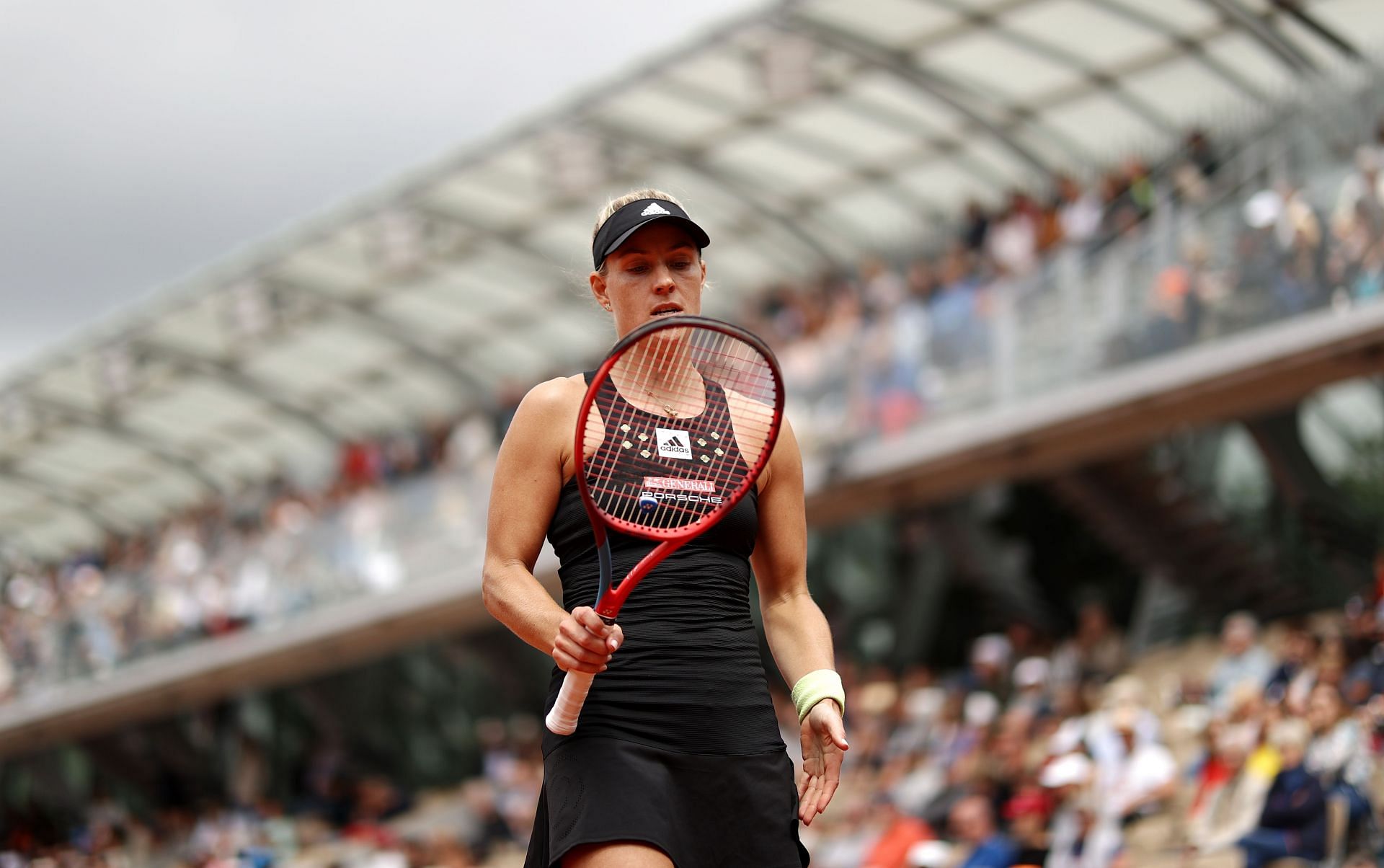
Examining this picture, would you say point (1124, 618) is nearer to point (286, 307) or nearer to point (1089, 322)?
point (1089, 322)

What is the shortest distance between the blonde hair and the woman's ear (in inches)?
0.5

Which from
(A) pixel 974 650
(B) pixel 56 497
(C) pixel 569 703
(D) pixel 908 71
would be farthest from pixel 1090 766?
(B) pixel 56 497

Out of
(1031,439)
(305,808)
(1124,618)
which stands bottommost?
(305,808)

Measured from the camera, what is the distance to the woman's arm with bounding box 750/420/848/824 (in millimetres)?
3506

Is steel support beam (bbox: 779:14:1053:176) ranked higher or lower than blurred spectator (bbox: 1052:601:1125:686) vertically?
higher

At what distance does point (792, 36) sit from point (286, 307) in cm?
913

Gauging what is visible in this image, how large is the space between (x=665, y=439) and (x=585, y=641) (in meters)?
0.56

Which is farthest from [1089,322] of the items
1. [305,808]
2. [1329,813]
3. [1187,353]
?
[305,808]

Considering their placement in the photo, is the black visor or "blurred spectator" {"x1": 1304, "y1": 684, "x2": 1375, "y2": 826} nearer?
the black visor

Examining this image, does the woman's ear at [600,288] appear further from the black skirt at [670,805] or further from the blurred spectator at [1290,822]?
the blurred spectator at [1290,822]

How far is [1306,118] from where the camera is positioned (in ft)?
48.8

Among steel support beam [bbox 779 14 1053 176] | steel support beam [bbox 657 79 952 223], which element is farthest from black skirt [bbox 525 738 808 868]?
steel support beam [bbox 657 79 952 223]

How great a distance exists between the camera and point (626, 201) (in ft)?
11.6

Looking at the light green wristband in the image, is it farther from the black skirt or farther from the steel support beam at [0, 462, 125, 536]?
the steel support beam at [0, 462, 125, 536]
